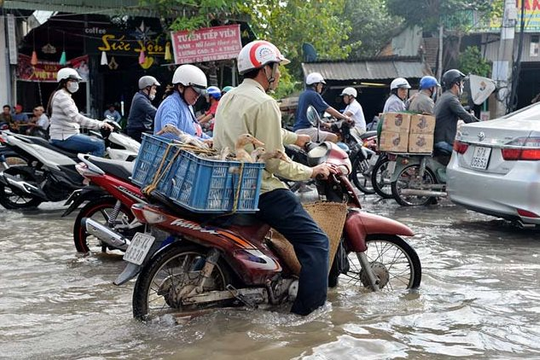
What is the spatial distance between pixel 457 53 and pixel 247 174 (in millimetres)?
21464

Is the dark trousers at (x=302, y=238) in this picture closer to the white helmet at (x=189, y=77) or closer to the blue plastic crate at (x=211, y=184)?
the blue plastic crate at (x=211, y=184)

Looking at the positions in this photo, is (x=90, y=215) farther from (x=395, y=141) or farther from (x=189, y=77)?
(x=395, y=141)

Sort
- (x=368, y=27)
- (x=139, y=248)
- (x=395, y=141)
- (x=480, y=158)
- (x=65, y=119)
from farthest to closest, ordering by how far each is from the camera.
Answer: (x=368, y=27), (x=395, y=141), (x=65, y=119), (x=480, y=158), (x=139, y=248)

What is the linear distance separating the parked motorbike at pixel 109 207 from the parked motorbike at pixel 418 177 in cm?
426

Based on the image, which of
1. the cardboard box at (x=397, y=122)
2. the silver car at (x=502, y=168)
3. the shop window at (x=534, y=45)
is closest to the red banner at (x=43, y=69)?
the cardboard box at (x=397, y=122)

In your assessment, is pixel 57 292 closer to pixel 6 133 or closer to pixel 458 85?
pixel 6 133

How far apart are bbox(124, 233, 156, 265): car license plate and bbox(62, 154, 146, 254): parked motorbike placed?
3.48 ft

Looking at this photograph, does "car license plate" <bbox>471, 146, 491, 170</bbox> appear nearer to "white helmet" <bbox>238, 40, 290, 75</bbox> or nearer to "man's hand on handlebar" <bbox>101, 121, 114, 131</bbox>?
"white helmet" <bbox>238, 40, 290, 75</bbox>

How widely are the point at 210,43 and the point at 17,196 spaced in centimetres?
602

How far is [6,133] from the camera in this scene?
8.26 metres

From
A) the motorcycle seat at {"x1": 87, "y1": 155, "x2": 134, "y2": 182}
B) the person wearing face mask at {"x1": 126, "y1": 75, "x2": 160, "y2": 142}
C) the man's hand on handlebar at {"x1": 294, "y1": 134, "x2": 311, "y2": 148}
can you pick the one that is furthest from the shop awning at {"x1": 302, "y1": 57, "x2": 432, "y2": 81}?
the man's hand on handlebar at {"x1": 294, "y1": 134, "x2": 311, "y2": 148}

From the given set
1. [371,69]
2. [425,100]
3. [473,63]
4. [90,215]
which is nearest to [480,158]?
[425,100]

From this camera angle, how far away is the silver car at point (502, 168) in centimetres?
660

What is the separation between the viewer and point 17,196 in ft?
29.4
